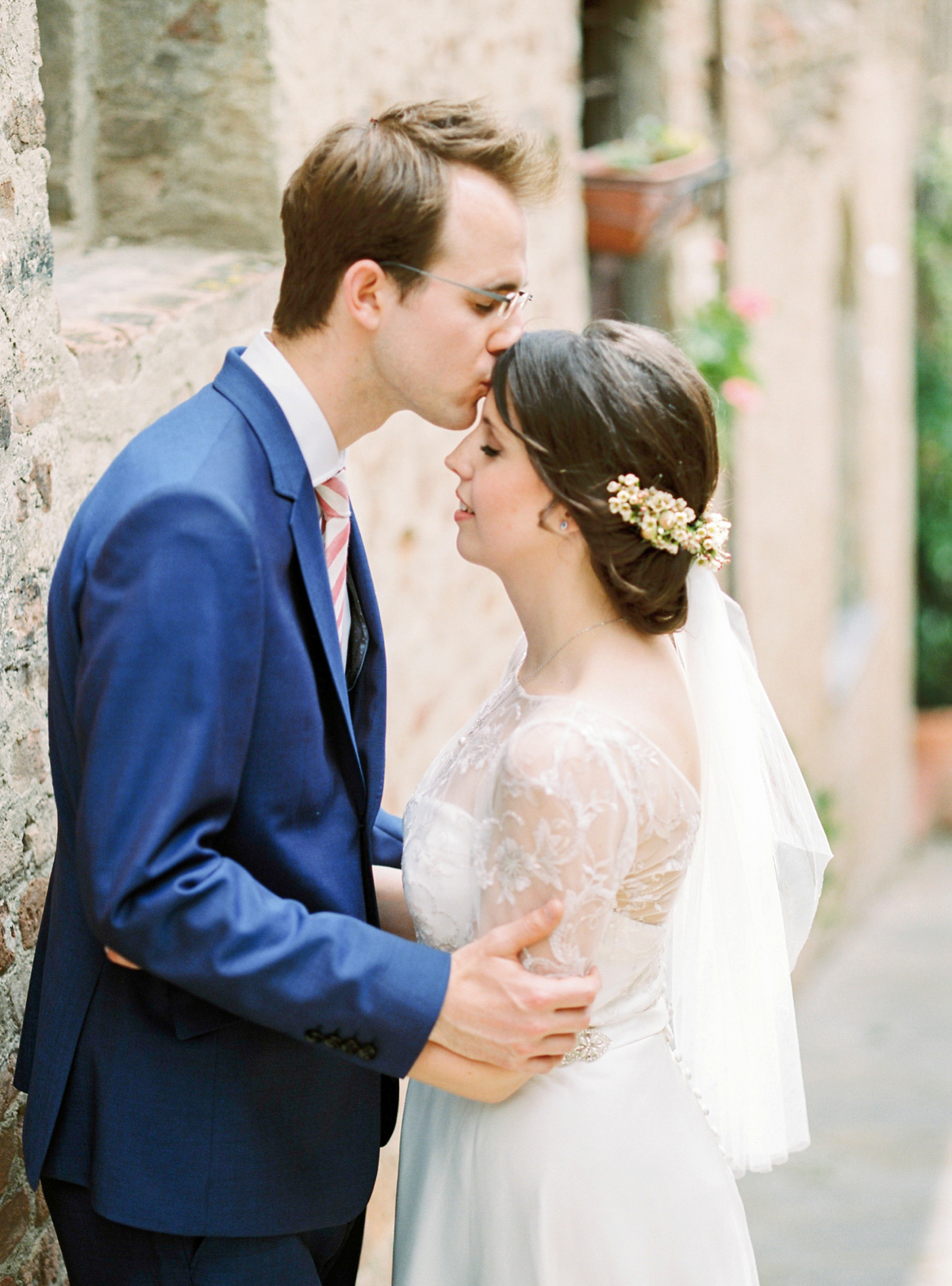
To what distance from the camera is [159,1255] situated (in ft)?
5.85

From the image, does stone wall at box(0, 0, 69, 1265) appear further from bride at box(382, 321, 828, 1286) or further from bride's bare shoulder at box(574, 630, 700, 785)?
bride's bare shoulder at box(574, 630, 700, 785)

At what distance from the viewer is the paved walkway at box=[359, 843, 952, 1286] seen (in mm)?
4371

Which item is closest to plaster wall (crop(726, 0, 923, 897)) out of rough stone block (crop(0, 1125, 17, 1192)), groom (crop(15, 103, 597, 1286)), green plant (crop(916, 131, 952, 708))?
green plant (crop(916, 131, 952, 708))

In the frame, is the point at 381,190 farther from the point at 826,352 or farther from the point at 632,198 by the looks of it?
the point at 826,352

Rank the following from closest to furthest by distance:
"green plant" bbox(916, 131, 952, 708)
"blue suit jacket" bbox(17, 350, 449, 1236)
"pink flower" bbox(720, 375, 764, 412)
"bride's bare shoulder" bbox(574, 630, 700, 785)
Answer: "blue suit jacket" bbox(17, 350, 449, 1236), "bride's bare shoulder" bbox(574, 630, 700, 785), "pink flower" bbox(720, 375, 764, 412), "green plant" bbox(916, 131, 952, 708)

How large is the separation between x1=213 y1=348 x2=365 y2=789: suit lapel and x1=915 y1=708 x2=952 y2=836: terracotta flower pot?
370 inches

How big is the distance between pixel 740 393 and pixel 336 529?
3.83m

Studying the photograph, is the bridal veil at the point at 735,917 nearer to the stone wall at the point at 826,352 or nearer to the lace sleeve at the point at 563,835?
the lace sleeve at the point at 563,835

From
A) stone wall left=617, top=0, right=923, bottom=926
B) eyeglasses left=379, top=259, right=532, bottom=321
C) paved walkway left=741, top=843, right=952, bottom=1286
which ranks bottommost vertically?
paved walkway left=741, top=843, right=952, bottom=1286

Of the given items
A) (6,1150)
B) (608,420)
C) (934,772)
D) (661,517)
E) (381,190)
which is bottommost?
(934,772)

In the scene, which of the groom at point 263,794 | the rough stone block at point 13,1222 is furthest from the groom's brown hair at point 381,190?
the rough stone block at point 13,1222

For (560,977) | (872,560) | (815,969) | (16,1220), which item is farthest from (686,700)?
(872,560)

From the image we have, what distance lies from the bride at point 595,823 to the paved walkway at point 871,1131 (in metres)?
2.56

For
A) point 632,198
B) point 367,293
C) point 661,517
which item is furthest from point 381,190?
point 632,198
